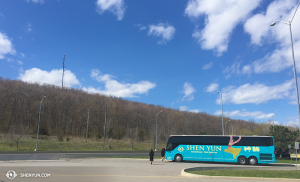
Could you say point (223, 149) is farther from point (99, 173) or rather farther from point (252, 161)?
point (99, 173)

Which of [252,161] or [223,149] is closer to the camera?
[252,161]

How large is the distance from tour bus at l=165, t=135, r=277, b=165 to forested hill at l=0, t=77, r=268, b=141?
41957mm

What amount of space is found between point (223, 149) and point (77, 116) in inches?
3104

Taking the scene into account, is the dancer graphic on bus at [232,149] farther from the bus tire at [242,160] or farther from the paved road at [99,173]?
the paved road at [99,173]

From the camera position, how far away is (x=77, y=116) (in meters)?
92.1

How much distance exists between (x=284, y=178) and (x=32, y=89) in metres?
98.1

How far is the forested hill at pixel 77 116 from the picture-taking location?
78.3m

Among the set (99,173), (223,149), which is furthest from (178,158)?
(99,173)

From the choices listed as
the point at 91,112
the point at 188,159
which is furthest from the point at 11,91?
the point at 188,159

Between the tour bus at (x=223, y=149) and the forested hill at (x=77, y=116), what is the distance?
138 feet

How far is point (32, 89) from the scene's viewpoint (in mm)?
90875

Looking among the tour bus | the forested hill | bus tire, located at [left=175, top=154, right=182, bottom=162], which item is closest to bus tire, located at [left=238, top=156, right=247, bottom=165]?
the tour bus

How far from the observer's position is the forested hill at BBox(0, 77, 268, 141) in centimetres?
7831

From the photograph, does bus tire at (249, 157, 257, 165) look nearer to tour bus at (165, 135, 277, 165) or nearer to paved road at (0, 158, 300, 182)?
tour bus at (165, 135, 277, 165)
